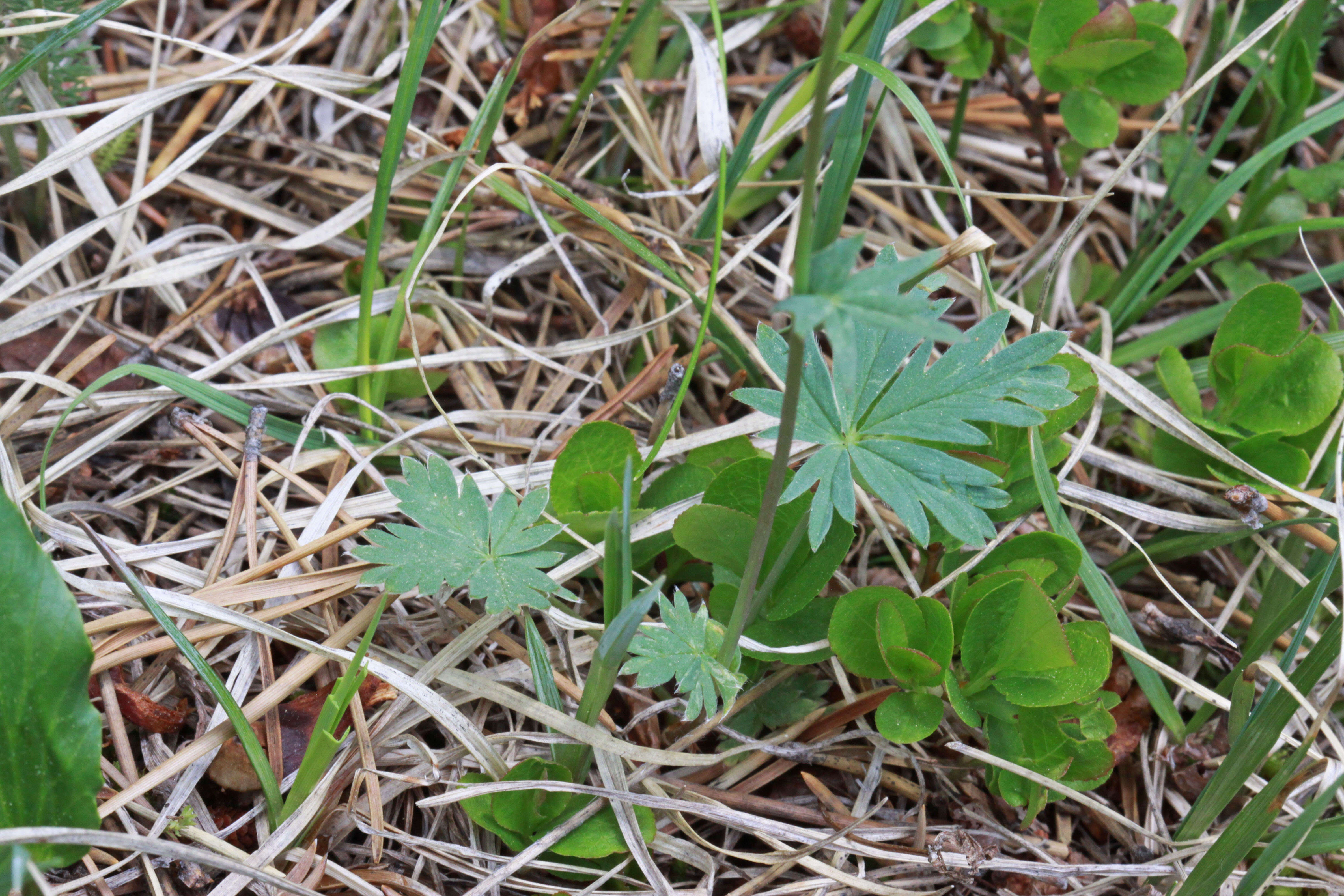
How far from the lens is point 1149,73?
1.96 metres

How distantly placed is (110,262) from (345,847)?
123 cm

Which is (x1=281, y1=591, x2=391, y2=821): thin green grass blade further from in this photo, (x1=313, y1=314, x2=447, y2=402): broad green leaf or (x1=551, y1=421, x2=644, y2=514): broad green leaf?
(x1=313, y1=314, x2=447, y2=402): broad green leaf

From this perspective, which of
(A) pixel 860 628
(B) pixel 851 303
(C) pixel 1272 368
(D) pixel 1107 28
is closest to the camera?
(B) pixel 851 303

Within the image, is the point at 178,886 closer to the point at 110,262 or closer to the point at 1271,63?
the point at 110,262

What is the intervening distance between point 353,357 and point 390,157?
443 mm

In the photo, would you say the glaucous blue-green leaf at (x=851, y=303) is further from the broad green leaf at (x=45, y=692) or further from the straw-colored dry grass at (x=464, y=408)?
the broad green leaf at (x=45, y=692)

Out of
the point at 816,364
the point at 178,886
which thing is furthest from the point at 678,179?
the point at 178,886

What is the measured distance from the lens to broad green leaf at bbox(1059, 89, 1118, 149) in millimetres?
1985

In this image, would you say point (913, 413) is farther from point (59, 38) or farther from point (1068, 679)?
point (59, 38)

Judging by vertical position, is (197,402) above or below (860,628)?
above

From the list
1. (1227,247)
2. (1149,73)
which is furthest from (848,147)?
(1227,247)

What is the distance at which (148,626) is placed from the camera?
1.54m

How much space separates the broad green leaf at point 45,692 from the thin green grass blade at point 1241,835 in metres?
1.45

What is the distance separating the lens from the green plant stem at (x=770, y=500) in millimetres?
993
